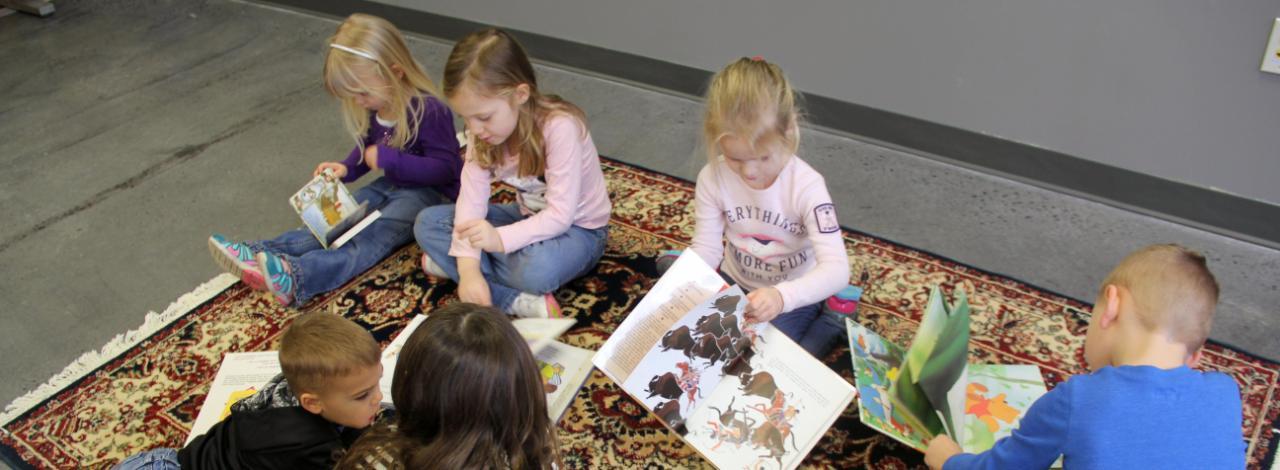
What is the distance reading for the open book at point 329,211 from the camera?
6.93 feet

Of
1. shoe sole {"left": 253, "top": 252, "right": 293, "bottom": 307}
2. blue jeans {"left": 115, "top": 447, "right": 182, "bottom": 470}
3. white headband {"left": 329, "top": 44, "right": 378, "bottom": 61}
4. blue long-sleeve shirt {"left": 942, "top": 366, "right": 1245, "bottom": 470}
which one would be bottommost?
blue jeans {"left": 115, "top": 447, "right": 182, "bottom": 470}

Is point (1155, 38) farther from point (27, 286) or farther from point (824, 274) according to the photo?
point (27, 286)

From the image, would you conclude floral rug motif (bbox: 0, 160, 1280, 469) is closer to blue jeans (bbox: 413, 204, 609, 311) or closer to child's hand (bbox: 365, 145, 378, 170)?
blue jeans (bbox: 413, 204, 609, 311)

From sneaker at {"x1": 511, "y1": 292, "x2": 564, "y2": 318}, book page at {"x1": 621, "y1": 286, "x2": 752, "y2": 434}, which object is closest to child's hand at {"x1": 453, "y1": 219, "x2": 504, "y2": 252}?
sneaker at {"x1": 511, "y1": 292, "x2": 564, "y2": 318}

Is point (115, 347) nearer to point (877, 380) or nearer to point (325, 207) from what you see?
point (325, 207)

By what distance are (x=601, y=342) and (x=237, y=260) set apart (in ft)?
3.00

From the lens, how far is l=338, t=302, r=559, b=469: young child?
43.1 inches

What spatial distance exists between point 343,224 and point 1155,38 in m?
2.13

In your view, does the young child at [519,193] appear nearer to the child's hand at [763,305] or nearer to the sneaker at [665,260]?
the sneaker at [665,260]

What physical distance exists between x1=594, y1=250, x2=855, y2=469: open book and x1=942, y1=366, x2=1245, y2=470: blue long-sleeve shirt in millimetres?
434

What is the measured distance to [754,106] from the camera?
1526 millimetres

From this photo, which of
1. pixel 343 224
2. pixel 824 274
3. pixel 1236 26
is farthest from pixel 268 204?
pixel 1236 26

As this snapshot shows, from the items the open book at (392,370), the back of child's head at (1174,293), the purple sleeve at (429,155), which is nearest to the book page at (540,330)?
the open book at (392,370)

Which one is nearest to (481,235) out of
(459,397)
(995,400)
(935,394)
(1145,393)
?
(459,397)
